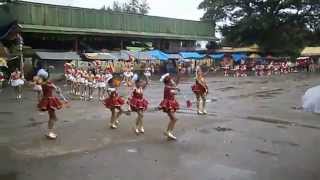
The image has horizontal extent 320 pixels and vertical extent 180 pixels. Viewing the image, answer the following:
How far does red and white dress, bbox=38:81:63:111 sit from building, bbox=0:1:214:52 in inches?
1145

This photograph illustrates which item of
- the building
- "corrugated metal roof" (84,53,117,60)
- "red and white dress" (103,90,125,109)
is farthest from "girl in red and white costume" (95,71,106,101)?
"corrugated metal roof" (84,53,117,60)

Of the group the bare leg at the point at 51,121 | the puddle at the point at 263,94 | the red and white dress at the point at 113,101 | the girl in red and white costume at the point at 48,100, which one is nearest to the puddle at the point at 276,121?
the red and white dress at the point at 113,101

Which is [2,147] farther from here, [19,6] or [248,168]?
[19,6]

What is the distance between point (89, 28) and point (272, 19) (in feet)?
83.1

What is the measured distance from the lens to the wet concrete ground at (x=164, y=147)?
9.70 m

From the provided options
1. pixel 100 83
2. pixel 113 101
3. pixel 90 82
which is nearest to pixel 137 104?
pixel 113 101

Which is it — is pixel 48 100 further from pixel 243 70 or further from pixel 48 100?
pixel 243 70

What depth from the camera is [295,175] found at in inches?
379

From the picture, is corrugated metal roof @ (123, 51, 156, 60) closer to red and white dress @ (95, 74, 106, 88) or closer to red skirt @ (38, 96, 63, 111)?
red and white dress @ (95, 74, 106, 88)

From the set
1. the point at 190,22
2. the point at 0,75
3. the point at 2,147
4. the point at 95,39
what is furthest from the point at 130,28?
the point at 2,147

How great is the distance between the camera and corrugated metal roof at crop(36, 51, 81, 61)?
41312 mm

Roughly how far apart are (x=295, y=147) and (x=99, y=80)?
44.4 feet

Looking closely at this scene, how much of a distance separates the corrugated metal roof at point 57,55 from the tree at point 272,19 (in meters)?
24.7

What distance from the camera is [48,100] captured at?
12.9 metres
